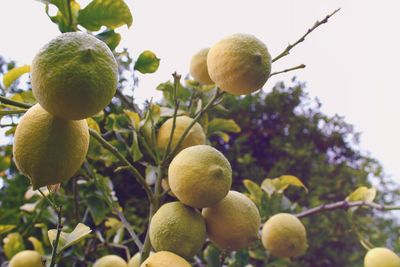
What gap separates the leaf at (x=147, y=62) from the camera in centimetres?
94

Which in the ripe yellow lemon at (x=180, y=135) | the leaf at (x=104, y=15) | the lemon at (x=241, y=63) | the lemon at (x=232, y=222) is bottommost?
the lemon at (x=232, y=222)

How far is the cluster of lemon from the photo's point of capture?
0.53 metres

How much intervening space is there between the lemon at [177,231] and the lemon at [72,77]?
0.28 metres

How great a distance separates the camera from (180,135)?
967mm

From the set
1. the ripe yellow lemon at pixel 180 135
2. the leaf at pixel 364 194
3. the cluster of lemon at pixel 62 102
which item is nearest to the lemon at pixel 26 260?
the ripe yellow lemon at pixel 180 135

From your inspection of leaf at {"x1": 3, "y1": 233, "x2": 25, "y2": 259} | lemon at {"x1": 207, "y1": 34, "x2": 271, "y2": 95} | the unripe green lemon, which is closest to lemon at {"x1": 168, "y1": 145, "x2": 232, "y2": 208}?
lemon at {"x1": 207, "y1": 34, "x2": 271, "y2": 95}

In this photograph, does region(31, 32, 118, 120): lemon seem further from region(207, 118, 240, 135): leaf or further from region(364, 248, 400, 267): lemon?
region(364, 248, 400, 267): lemon

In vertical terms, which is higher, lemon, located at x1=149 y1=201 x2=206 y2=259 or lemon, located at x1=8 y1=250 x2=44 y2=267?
lemon, located at x1=149 y1=201 x2=206 y2=259

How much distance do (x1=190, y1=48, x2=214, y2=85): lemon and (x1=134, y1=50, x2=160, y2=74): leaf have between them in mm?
130

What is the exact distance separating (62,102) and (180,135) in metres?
0.47

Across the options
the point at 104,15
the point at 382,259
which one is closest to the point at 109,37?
the point at 104,15

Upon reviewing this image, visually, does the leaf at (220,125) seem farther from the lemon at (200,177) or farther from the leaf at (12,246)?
the leaf at (12,246)

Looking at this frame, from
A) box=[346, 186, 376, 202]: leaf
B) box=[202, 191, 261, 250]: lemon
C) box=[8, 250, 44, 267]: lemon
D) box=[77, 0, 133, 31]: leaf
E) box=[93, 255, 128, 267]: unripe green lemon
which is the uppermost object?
box=[77, 0, 133, 31]: leaf

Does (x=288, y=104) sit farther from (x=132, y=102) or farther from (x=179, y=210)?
(x=179, y=210)
